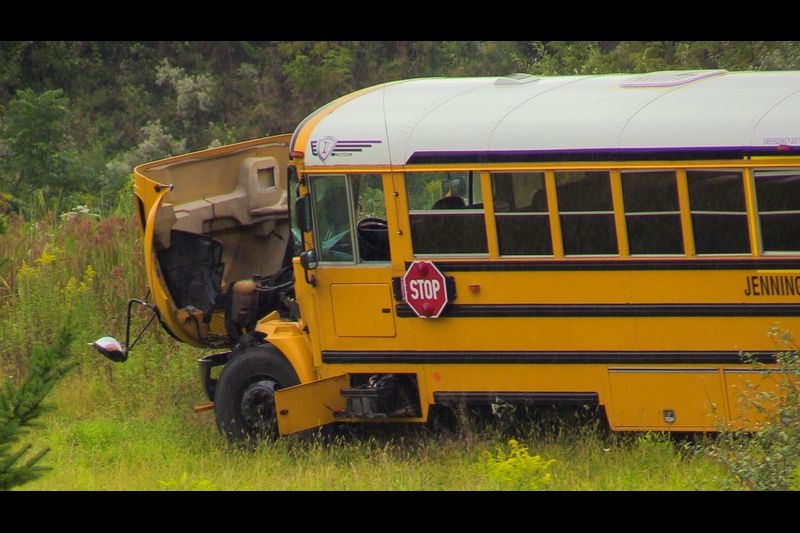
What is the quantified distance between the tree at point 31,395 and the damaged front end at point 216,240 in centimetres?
524

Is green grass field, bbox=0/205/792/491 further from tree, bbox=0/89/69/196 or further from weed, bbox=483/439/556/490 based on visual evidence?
tree, bbox=0/89/69/196

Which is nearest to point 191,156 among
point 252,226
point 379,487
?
point 252,226

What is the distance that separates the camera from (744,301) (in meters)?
7.86

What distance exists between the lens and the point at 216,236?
35.3ft

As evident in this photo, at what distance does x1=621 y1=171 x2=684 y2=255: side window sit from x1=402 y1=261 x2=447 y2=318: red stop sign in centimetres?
135

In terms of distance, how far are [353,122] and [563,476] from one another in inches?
114

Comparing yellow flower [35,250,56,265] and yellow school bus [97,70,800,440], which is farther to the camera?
yellow flower [35,250,56,265]

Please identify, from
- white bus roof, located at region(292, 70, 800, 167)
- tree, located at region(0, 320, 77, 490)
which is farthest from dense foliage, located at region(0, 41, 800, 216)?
tree, located at region(0, 320, 77, 490)

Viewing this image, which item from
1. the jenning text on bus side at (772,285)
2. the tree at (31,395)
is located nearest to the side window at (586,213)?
the jenning text on bus side at (772,285)

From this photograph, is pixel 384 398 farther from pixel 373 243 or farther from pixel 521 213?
pixel 521 213

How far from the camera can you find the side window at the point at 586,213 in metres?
8.23

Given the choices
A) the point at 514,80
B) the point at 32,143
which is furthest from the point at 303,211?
the point at 32,143

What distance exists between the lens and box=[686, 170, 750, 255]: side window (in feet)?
25.8

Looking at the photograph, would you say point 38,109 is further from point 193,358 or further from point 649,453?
point 649,453
